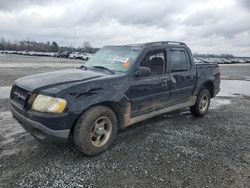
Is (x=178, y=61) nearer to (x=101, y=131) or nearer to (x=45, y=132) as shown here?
(x=101, y=131)

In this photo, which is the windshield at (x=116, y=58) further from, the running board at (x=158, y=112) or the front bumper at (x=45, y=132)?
the front bumper at (x=45, y=132)

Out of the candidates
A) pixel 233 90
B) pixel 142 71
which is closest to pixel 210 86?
pixel 142 71

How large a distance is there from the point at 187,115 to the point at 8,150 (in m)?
4.51

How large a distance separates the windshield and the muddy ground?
4.61 feet

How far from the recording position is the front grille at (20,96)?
373 cm

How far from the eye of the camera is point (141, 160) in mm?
3859

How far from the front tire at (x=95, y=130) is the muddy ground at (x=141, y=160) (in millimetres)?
185

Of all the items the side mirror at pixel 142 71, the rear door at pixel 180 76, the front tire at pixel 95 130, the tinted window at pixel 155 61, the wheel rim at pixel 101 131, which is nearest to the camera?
the front tire at pixel 95 130

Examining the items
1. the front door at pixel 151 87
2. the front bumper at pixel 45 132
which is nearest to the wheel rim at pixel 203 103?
the front door at pixel 151 87

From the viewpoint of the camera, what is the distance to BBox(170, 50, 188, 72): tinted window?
17.5 feet

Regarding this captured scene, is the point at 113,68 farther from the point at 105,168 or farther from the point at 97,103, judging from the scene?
the point at 105,168

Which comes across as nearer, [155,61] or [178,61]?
[155,61]

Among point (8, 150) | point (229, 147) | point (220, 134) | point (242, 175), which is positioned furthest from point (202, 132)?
point (8, 150)

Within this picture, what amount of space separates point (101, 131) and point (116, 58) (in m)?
1.56
